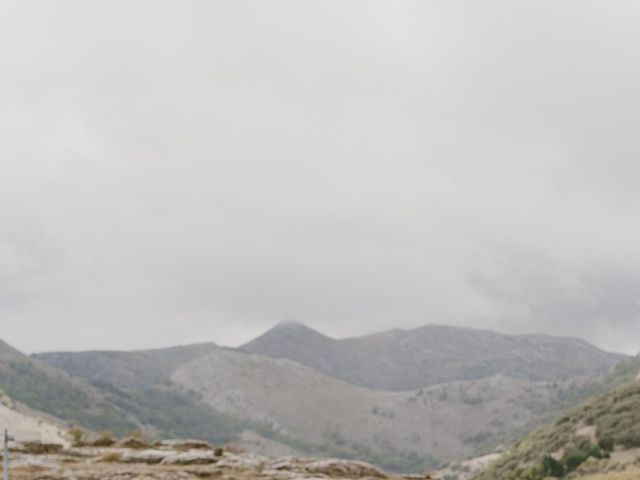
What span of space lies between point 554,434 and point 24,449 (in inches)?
1703

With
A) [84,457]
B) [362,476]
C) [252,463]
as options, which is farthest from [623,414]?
[84,457]

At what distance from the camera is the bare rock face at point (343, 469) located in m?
32.0

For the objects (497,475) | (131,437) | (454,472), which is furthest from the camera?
(454,472)

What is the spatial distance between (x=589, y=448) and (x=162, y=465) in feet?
96.1

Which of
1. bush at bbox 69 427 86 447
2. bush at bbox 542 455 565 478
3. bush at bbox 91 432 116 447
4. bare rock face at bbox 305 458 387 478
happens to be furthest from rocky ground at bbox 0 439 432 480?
bush at bbox 542 455 565 478

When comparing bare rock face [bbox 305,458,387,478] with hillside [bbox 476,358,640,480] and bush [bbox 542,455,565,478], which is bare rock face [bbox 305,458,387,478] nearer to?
hillside [bbox 476,358,640,480]

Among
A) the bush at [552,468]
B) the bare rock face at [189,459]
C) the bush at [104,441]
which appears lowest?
the bush at [552,468]

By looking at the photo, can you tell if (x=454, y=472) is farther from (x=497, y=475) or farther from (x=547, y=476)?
(x=547, y=476)

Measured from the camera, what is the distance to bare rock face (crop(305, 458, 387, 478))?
32.0m

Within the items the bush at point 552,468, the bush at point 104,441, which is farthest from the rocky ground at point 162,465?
the bush at point 552,468

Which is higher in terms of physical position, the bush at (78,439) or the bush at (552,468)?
the bush at (78,439)

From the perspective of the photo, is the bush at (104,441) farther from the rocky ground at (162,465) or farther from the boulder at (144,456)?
the boulder at (144,456)

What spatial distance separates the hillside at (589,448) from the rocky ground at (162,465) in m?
12.5

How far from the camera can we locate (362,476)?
32312 millimetres
